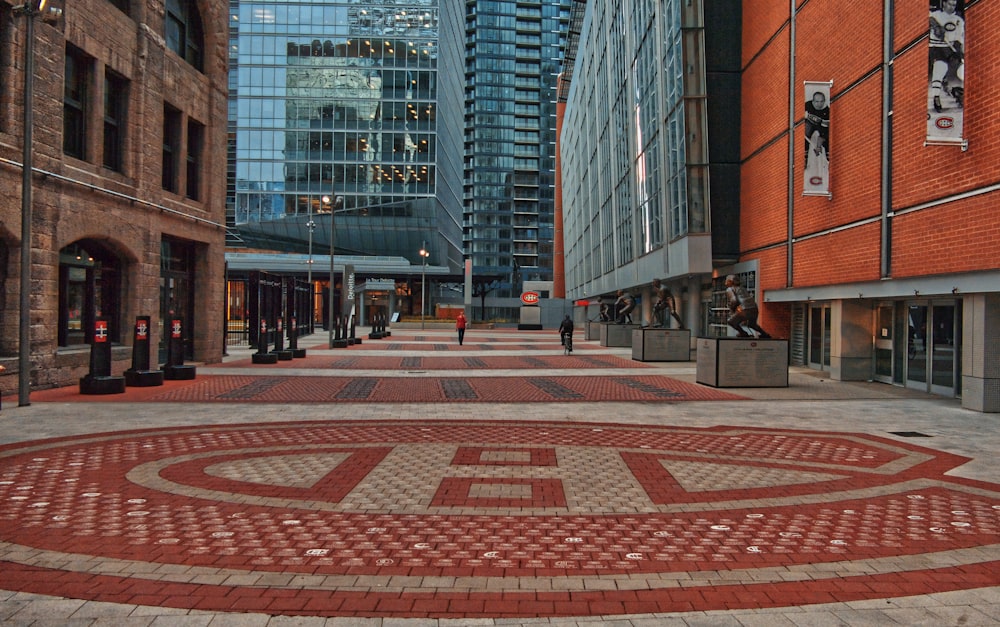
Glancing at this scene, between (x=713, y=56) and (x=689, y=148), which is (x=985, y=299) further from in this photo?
(x=713, y=56)

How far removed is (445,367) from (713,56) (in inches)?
690

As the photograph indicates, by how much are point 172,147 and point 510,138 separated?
121294 millimetres

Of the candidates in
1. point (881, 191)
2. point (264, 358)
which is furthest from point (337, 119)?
point (881, 191)

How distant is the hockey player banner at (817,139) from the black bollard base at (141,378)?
18817 mm

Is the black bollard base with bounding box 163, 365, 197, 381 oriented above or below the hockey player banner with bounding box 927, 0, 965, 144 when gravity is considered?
below

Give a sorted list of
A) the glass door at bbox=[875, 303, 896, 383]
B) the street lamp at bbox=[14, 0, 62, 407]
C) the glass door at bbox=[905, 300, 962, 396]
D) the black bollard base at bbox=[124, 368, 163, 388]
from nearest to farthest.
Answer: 1. the street lamp at bbox=[14, 0, 62, 407]
2. the glass door at bbox=[905, 300, 962, 396]
3. the black bollard base at bbox=[124, 368, 163, 388]
4. the glass door at bbox=[875, 303, 896, 383]

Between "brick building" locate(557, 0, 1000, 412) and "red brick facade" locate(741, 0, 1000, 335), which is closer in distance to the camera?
"red brick facade" locate(741, 0, 1000, 335)

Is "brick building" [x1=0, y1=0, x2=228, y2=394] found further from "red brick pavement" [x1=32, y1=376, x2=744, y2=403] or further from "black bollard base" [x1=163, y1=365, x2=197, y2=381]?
"red brick pavement" [x1=32, y1=376, x2=744, y2=403]

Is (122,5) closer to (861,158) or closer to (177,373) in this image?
(177,373)

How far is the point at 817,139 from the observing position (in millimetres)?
19562

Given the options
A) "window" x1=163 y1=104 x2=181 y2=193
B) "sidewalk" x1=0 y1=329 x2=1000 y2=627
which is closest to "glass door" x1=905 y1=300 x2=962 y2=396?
"sidewalk" x1=0 y1=329 x2=1000 y2=627

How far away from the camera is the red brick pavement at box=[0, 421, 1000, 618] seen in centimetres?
441

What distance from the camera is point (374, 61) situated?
75125mm

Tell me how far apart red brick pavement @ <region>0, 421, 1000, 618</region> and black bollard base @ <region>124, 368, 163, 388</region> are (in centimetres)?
665
